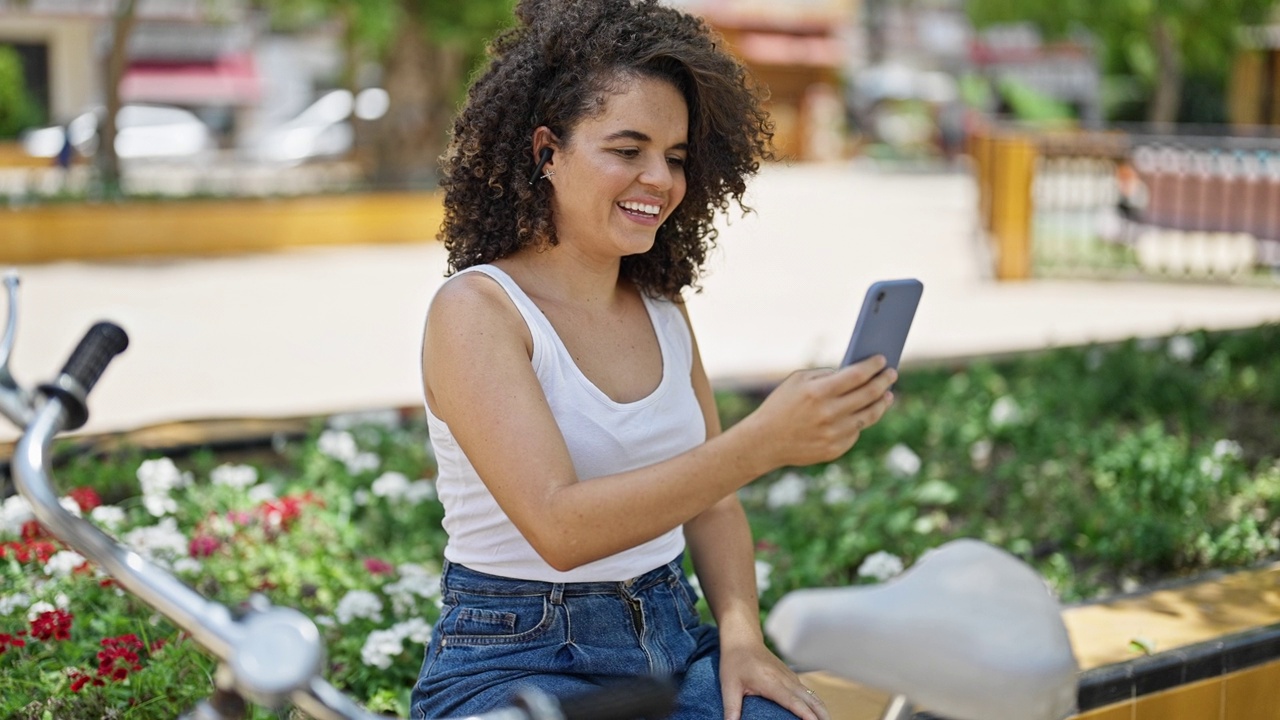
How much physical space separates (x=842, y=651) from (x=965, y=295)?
1018 cm

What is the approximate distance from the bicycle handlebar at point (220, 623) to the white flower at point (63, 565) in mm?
1796

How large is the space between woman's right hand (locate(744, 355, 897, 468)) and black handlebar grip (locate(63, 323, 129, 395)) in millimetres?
791

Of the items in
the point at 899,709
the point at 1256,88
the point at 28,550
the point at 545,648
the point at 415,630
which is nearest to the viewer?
the point at 899,709

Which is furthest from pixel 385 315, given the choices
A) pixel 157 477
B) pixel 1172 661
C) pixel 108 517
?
pixel 1172 661

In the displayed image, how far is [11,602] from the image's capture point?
3.14 metres

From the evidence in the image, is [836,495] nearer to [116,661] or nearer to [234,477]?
[234,477]

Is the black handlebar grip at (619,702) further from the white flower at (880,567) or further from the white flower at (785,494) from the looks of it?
the white flower at (785,494)

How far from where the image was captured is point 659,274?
2.56 m

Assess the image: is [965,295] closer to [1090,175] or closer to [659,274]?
[1090,175]

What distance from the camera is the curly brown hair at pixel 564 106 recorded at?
7.44 ft

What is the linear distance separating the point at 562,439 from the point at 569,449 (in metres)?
0.13

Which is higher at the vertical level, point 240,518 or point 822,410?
point 822,410

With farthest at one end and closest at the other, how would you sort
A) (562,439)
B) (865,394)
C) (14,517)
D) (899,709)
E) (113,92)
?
(113,92), (14,517), (562,439), (865,394), (899,709)

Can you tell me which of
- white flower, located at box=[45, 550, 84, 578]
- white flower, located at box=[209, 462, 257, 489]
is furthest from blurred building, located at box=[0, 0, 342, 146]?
white flower, located at box=[45, 550, 84, 578]
